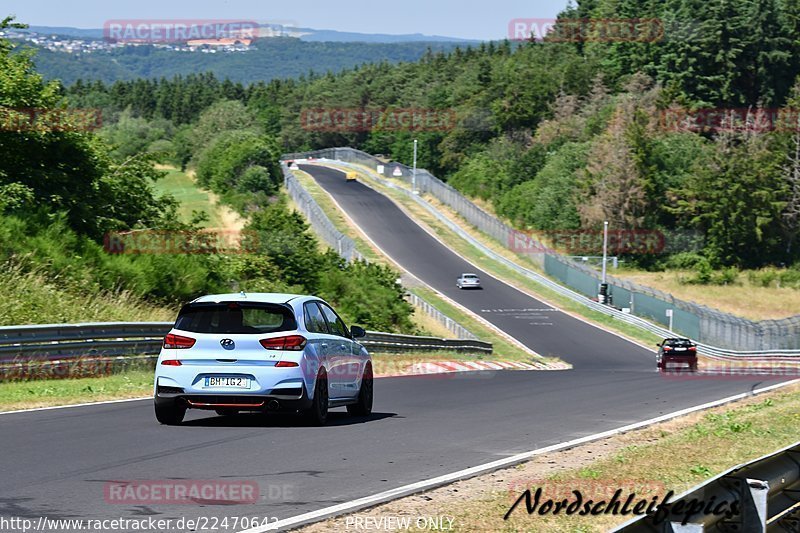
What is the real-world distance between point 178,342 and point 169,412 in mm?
862

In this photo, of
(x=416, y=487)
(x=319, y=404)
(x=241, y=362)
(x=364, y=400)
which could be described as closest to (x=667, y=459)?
(x=416, y=487)

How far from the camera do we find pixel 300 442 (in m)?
12.6

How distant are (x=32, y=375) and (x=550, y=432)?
32.7ft

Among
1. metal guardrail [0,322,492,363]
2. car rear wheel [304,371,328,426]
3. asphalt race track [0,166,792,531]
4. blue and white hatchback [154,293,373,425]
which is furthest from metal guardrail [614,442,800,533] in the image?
metal guardrail [0,322,492,363]

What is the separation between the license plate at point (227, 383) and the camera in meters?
13.6

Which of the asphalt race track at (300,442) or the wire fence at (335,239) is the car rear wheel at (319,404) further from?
the wire fence at (335,239)

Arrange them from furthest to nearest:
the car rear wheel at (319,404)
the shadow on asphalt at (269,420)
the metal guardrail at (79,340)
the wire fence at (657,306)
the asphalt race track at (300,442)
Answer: the wire fence at (657,306), the metal guardrail at (79,340), the shadow on asphalt at (269,420), the car rear wheel at (319,404), the asphalt race track at (300,442)

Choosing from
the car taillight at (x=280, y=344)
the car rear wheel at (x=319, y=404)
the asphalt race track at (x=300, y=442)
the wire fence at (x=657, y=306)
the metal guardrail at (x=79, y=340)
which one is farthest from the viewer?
the wire fence at (x=657, y=306)

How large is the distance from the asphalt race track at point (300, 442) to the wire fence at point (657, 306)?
124 feet

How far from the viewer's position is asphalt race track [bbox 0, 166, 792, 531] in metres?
8.92

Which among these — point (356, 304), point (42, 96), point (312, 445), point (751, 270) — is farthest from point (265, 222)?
point (751, 270)

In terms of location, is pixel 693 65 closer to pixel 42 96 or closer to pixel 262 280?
pixel 262 280

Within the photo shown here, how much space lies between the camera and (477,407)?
723 inches

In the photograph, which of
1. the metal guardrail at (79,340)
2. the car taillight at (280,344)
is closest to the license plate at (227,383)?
the car taillight at (280,344)
